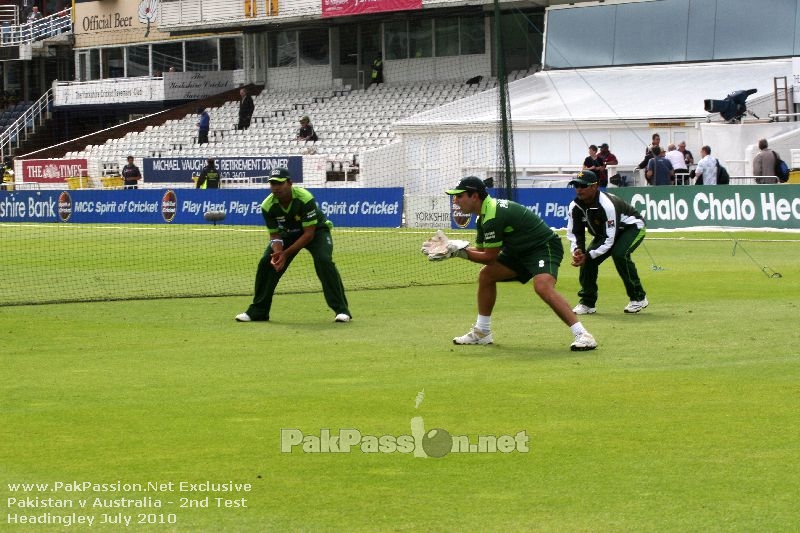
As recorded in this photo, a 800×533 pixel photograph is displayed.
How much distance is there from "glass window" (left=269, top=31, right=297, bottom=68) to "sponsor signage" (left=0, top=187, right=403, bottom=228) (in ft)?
61.2

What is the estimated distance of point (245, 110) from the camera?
54.0 meters

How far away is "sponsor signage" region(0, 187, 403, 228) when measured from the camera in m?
40.0

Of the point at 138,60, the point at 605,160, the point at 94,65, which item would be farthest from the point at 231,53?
the point at 605,160

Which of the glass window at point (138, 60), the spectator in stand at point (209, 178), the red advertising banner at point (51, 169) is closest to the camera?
the spectator in stand at point (209, 178)

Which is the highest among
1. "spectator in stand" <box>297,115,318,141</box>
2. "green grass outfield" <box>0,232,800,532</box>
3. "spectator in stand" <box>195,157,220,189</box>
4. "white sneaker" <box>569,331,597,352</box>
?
"spectator in stand" <box>297,115,318,141</box>

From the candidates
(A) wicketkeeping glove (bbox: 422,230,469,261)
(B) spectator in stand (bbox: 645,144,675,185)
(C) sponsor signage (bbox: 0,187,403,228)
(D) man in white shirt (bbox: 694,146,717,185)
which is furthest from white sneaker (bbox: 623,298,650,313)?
(C) sponsor signage (bbox: 0,187,403,228)

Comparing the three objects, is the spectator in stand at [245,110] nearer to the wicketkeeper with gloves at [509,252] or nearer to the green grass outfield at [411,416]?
the green grass outfield at [411,416]

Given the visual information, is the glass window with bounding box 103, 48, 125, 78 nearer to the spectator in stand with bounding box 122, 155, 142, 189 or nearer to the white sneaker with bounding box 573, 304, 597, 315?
the spectator in stand with bounding box 122, 155, 142, 189

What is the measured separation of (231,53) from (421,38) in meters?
11.5

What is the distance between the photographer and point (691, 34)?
43.6 m

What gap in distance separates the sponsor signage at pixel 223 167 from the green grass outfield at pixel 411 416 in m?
29.0

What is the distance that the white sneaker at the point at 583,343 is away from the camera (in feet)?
41.8

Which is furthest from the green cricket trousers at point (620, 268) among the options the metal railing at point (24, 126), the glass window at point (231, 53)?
the metal railing at point (24, 126)

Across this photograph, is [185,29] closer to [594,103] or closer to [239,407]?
[594,103]
